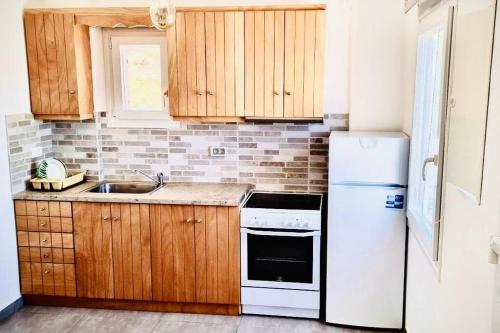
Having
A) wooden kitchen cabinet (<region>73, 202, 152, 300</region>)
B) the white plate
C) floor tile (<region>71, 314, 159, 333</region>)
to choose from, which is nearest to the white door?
wooden kitchen cabinet (<region>73, 202, 152, 300</region>)

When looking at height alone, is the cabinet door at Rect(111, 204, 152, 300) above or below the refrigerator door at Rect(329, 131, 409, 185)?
below

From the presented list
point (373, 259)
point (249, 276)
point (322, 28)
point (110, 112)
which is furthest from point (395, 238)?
point (110, 112)

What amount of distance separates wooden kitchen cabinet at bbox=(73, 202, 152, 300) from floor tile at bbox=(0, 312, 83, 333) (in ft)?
0.69

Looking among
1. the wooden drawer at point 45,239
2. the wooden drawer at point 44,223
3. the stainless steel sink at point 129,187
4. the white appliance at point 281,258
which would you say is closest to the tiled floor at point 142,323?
the white appliance at point 281,258

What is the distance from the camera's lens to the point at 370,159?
3.26 m

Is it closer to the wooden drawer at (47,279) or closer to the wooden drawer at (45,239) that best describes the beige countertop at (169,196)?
the wooden drawer at (45,239)

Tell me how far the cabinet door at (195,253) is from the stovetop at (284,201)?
257 mm

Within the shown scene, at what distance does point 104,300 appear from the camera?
3789 mm

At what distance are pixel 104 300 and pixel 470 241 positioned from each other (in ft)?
9.34

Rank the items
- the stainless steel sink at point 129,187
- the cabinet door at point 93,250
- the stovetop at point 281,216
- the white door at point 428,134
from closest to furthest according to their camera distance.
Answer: the white door at point 428,134, the stovetop at point 281,216, the cabinet door at point 93,250, the stainless steel sink at point 129,187

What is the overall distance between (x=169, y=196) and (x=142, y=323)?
3.10ft

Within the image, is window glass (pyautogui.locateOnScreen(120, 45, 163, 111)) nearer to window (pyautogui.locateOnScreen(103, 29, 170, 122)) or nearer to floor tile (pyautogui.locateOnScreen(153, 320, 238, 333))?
window (pyautogui.locateOnScreen(103, 29, 170, 122))

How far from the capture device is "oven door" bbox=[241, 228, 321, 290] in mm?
3492

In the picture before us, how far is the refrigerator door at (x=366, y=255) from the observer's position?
330 cm
